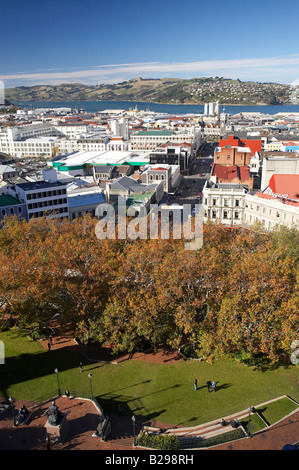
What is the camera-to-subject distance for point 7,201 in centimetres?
6178

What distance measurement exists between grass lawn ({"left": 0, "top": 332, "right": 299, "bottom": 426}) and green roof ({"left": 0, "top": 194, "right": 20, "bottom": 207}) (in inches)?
1314

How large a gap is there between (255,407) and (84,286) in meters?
17.0

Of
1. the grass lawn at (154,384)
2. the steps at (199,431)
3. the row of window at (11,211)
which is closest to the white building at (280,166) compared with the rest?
the row of window at (11,211)

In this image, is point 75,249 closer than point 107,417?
No

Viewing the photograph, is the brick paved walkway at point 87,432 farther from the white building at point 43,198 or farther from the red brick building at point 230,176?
the red brick building at point 230,176

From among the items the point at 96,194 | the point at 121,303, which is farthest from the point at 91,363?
the point at 96,194

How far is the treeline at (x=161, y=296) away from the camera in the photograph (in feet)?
98.1

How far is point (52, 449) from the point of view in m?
23.1

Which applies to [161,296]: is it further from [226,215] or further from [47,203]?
[47,203]

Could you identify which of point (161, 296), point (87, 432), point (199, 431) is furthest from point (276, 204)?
point (87, 432)

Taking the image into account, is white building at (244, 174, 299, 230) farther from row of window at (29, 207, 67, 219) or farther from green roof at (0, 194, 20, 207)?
green roof at (0, 194, 20, 207)

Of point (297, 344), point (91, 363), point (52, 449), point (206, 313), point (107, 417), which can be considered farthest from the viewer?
point (206, 313)

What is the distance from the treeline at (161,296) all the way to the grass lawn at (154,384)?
1733mm

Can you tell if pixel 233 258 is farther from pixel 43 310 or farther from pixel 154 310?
pixel 43 310
